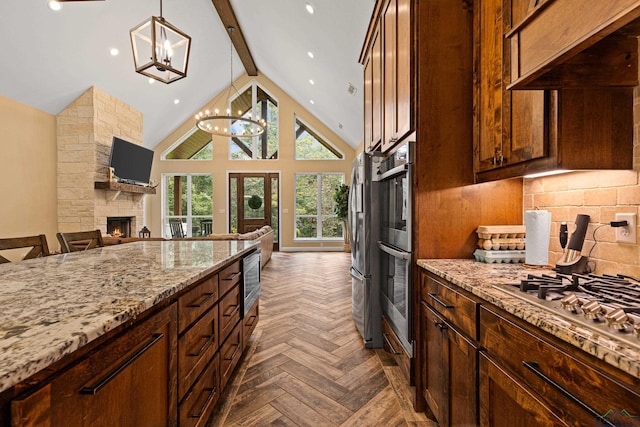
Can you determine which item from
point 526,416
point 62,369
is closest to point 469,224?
point 526,416

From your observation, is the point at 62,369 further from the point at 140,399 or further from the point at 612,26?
the point at 612,26

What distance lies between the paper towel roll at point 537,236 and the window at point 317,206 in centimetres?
747

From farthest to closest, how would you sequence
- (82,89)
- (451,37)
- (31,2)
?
(82,89) < (31,2) < (451,37)

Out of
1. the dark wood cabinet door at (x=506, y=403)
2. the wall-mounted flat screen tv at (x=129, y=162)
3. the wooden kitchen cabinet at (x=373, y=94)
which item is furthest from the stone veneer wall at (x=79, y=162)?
the dark wood cabinet door at (x=506, y=403)

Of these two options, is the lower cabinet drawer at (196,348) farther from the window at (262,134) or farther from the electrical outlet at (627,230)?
the window at (262,134)

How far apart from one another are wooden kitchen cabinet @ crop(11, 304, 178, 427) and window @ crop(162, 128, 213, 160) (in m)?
8.63

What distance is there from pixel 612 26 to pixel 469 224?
1.16 m

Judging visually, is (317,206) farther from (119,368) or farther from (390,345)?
(119,368)

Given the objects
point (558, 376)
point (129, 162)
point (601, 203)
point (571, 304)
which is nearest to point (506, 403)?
point (558, 376)

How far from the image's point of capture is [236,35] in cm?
666

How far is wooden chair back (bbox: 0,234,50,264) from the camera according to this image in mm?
1724

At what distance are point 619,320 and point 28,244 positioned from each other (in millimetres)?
2630

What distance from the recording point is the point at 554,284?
1110 mm

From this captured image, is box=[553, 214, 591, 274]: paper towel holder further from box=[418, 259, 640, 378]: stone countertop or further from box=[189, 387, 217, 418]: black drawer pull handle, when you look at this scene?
box=[189, 387, 217, 418]: black drawer pull handle
